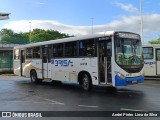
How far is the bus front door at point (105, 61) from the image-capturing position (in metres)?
16.3

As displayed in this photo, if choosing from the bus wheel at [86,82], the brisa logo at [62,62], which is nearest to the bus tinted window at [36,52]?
the brisa logo at [62,62]

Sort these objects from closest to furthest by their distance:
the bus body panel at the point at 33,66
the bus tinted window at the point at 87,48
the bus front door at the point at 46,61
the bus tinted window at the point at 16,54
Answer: the bus tinted window at the point at 87,48 < the bus front door at the point at 46,61 < the bus body panel at the point at 33,66 < the bus tinted window at the point at 16,54

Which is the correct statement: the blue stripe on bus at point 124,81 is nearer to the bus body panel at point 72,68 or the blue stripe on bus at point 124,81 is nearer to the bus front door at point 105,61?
the bus front door at point 105,61

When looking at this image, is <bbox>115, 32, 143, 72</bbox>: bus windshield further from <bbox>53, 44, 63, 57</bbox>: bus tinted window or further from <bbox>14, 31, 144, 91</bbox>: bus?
<bbox>53, 44, 63, 57</bbox>: bus tinted window

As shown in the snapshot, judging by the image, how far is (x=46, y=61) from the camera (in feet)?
73.0

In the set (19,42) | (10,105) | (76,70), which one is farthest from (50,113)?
(19,42)

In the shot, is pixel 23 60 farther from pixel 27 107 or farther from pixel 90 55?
pixel 27 107

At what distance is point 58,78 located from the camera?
20828mm

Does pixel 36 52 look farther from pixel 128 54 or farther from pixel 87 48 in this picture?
pixel 128 54

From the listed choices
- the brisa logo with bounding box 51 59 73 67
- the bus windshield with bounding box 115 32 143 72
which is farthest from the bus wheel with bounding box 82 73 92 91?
the bus windshield with bounding box 115 32 143 72

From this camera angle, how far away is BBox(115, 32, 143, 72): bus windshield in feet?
52.7

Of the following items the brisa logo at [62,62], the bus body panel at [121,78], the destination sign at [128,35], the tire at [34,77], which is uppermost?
the destination sign at [128,35]

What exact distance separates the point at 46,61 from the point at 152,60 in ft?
30.4

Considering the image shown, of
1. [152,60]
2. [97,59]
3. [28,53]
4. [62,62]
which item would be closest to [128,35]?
[97,59]
